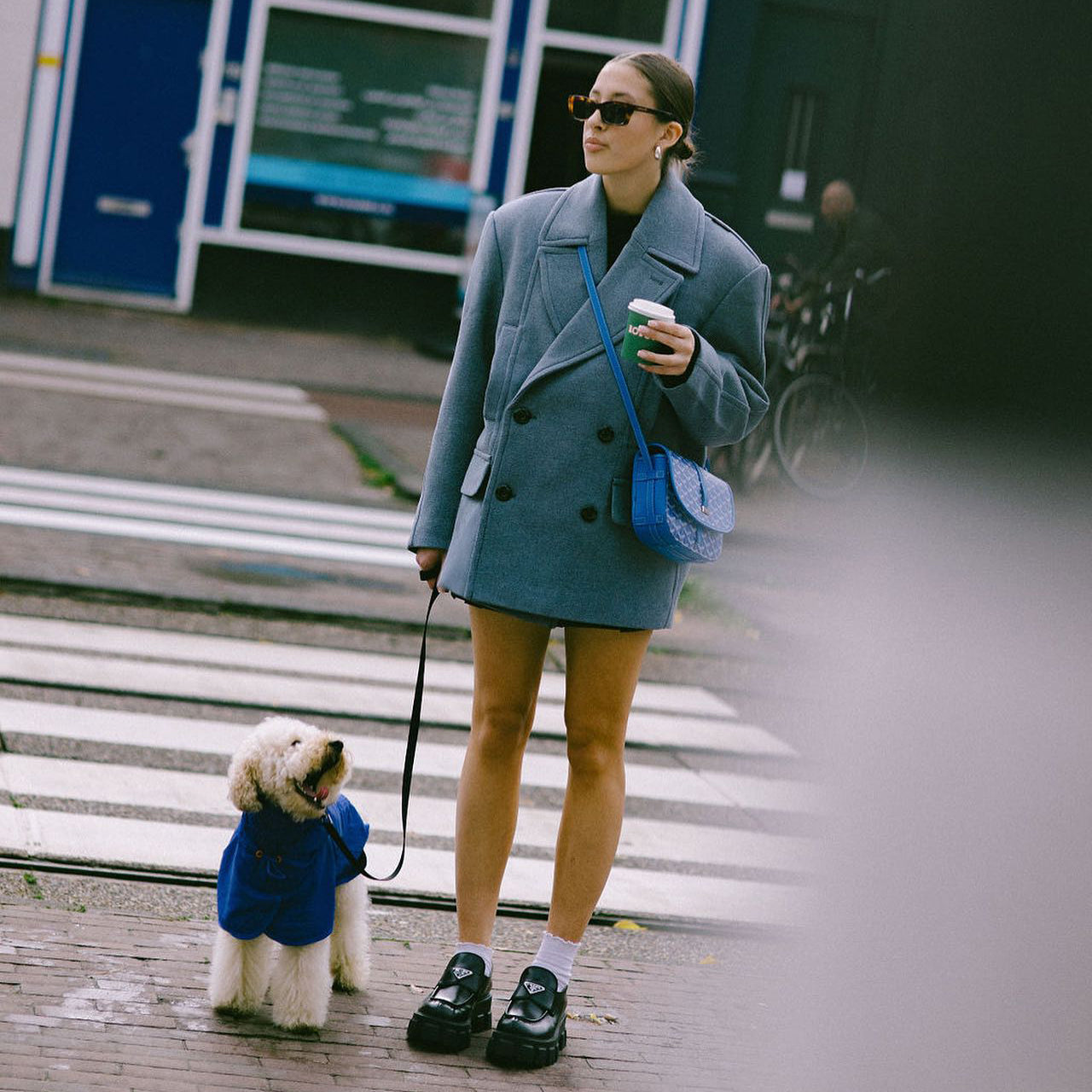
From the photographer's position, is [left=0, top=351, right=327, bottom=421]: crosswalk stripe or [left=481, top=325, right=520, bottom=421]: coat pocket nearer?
[left=481, top=325, right=520, bottom=421]: coat pocket

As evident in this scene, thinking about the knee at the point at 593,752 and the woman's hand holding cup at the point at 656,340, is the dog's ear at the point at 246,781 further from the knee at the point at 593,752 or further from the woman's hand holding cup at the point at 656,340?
the woman's hand holding cup at the point at 656,340

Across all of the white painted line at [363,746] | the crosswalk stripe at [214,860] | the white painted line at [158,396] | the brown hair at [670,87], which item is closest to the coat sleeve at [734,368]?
the brown hair at [670,87]

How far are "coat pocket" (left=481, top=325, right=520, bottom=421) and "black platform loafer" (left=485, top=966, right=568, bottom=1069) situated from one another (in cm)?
116

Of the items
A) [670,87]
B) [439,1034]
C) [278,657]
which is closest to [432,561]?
[439,1034]

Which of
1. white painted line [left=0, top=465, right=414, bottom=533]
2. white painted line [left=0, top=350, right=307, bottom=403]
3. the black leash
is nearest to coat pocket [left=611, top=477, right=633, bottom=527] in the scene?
the black leash

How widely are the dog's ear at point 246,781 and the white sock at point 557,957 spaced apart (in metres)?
0.67

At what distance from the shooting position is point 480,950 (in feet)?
12.0

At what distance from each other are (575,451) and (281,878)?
1029 millimetres

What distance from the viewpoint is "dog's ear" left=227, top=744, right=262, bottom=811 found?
345 cm

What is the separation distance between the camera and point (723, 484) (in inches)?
142

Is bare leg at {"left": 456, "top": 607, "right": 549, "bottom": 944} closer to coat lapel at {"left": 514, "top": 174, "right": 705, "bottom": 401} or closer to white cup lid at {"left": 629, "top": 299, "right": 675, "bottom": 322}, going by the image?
coat lapel at {"left": 514, "top": 174, "right": 705, "bottom": 401}

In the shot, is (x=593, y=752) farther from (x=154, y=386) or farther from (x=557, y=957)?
(x=154, y=386)

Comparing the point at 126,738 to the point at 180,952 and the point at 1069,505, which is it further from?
the point at 1069,505

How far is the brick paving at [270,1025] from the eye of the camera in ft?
10.8
